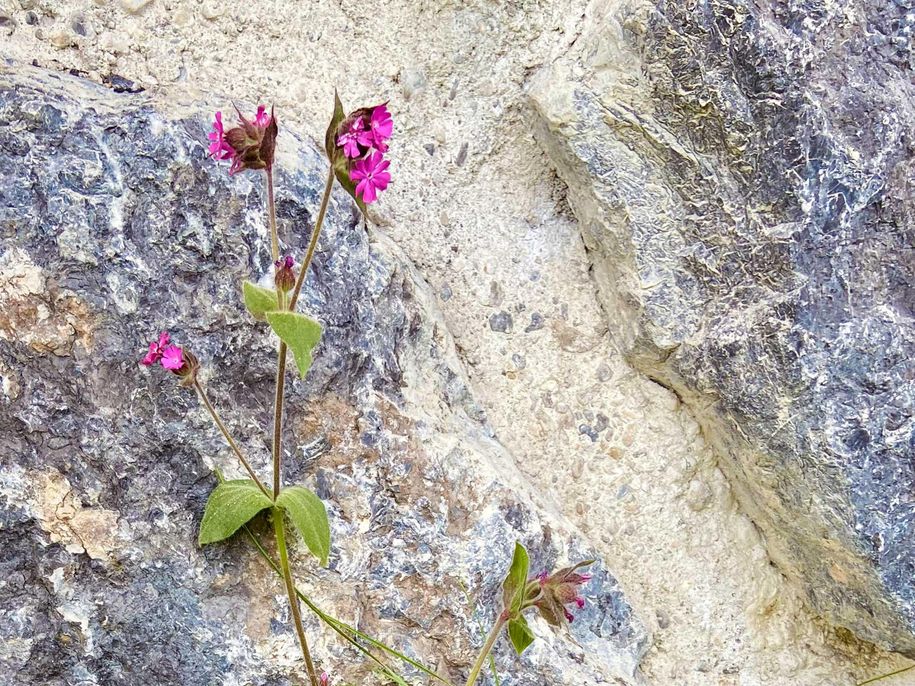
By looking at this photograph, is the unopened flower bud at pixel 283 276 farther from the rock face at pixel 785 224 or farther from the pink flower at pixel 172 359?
the rock face at pixel 785 224

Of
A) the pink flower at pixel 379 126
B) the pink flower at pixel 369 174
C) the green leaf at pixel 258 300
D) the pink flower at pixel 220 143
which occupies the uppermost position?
the pink flower at pixel 379 126

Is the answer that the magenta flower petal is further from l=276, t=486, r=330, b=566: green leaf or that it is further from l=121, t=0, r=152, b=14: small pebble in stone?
l=121, t=0, r=152, b=14: small pebble in stone

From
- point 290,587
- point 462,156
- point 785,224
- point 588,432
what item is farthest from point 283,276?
point 785,224

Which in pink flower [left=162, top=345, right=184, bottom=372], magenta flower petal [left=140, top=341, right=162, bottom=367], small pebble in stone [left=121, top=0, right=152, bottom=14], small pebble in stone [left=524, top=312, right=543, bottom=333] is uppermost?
small pebble in stone [left=121, top=0, right=152, bottom=14]

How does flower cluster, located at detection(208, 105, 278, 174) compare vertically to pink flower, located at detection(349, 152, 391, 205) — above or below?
below

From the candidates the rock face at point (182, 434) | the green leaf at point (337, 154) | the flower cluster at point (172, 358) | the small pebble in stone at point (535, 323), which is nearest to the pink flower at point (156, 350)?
the flower cluster at point (172, 358)

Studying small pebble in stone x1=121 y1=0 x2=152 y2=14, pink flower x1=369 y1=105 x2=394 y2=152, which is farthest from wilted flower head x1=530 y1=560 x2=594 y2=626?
small pebble in stone x1=121 y1=0 x2=152 y2=14

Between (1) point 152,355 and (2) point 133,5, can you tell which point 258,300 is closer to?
(1) point 152,355

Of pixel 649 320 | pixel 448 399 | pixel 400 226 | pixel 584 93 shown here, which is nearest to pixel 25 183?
pixel 400 226
